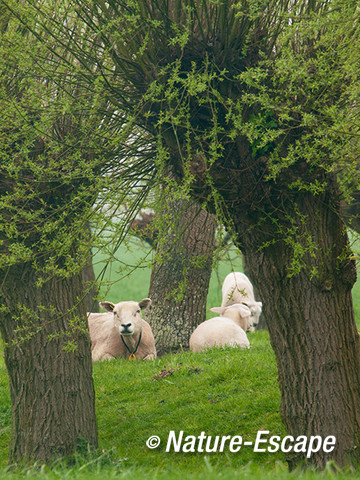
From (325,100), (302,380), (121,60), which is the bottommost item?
(302,380)

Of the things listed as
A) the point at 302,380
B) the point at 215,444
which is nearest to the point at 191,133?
the point at 302,380

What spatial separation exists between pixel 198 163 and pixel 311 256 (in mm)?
1403

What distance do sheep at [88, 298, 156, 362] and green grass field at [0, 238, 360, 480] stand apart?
587mm

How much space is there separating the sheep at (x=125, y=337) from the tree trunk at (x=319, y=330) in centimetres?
553

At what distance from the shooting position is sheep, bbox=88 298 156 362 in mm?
11562

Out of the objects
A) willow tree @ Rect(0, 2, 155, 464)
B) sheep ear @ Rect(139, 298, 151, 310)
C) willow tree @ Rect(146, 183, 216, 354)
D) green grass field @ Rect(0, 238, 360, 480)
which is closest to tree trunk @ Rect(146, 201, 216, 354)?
willow tree @ Rect(146, 183, 216, 354)

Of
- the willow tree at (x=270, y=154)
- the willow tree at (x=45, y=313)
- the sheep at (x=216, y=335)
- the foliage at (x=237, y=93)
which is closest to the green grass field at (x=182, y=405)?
the sheep at (x=216, y=335)

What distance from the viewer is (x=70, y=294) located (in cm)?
750

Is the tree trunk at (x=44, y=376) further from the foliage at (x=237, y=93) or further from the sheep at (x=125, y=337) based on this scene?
the sheep at (x=125, y=337)

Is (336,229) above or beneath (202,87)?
beneath

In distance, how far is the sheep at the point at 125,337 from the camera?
1156 centimetres

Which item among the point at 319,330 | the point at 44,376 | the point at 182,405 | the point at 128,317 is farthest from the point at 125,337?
the point at 319,330

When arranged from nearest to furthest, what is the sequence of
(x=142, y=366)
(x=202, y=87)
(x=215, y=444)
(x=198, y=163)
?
(x=202, y=87)
(x=198, y=163)
(x=215, y=444)
(x=142, y=366)

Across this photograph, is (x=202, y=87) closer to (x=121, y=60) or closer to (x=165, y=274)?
(x=121, y=60)
